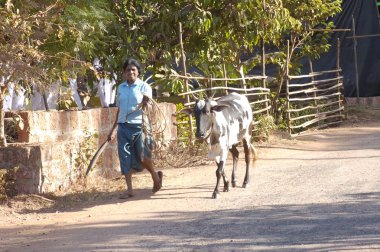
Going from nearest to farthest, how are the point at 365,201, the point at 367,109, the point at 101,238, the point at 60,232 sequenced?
the point at 101,238
the point at 60,232
the point at 365,201
the point at 367,109

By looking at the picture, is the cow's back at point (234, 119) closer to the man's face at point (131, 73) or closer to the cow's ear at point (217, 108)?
the cow's ear at point (217, 108)

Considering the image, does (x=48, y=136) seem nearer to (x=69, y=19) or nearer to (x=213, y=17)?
(x=69, y=19)

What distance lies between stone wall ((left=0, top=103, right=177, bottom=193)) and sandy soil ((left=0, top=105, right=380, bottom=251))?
0.88ft

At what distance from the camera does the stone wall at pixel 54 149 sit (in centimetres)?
908

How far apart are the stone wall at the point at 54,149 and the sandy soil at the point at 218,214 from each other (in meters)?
0.27

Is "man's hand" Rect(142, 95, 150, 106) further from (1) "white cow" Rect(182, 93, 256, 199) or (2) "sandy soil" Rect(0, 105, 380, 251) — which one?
(2) "sandy soil" Rect(0, 105, 380, 251)

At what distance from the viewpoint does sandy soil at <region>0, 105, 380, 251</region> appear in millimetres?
6578

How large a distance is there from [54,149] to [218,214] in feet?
8.45

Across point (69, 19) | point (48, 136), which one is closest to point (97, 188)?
point (48, 136)

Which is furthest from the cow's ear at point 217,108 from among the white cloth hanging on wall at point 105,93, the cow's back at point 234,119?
the white cloth hanging on wall at point 105,93

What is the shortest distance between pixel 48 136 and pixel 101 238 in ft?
10.3

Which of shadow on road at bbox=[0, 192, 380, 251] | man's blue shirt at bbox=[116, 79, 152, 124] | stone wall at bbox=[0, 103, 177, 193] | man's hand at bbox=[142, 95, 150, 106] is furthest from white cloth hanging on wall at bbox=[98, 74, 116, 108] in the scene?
shadow on road at bbox=[0, 192, 380, 251]

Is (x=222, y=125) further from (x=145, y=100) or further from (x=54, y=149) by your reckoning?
(x=54, y=149)

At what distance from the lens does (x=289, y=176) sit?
33.7ft
